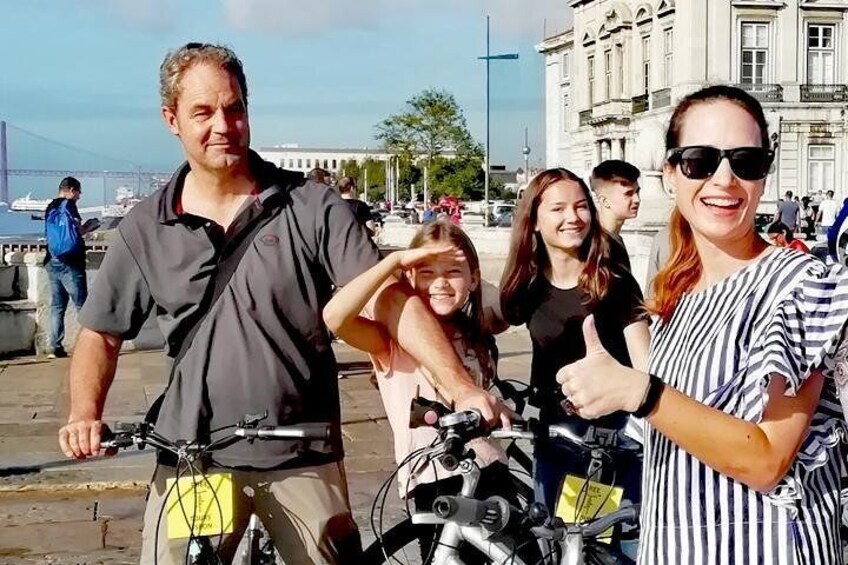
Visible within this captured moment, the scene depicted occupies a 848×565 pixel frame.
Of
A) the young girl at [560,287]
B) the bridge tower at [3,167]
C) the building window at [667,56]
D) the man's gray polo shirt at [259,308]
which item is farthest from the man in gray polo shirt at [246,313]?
the bridge tower at [3,167]

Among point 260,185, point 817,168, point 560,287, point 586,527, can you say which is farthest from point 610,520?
point 817,168

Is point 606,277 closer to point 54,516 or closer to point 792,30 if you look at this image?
point 54,516

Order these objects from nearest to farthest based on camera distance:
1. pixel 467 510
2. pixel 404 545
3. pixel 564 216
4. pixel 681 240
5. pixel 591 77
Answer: pixel 681 240, pixel 467 510, pixel 404 545, pixel 564 216, pixel 591 77

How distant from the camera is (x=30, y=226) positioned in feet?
468

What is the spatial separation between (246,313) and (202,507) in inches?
21.4

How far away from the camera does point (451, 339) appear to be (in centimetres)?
416

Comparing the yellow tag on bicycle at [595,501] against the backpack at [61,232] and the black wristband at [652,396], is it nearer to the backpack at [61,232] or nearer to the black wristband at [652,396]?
the black wristband at [652,396]

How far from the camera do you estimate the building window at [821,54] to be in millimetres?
55844

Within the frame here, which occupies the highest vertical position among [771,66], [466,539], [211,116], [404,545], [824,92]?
[771,66]

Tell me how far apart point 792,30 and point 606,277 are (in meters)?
54.8

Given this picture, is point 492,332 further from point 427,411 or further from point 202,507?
point 202,507

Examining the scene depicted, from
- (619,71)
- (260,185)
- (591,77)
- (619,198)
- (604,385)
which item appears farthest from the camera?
(591,77)

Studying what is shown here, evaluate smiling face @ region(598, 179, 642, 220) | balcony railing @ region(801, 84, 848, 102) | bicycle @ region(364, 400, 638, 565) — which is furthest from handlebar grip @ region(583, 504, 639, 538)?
balcony railing @ region(801, 84, 848, 102)

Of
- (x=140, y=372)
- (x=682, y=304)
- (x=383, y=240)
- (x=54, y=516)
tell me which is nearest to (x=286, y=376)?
(x=682, y=304)
